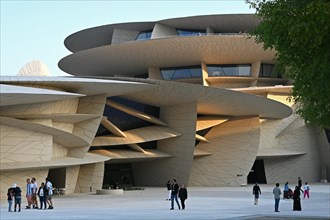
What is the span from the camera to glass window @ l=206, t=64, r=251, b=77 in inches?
2143

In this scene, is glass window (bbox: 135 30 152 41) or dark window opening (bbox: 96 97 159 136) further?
glass window (bbox: 135 30 152 41)

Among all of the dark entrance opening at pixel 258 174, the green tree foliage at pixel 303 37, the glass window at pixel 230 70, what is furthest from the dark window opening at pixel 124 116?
the green tree foliage at pixel 303 37

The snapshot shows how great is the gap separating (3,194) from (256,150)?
81.8 feet

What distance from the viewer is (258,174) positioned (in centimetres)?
5831

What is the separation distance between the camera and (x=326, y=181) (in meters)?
58.3

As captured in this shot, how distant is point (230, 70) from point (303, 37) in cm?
4503

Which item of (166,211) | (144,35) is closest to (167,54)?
(144,35)

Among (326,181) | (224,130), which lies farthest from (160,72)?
(326,181)

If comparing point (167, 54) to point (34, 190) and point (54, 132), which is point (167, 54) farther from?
point (34, 190)

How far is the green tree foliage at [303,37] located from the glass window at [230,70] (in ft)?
136

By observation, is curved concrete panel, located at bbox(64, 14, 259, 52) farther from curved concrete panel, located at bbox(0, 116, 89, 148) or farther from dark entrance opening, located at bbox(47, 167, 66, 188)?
dark entrance opening, located at bbox(47, 167, 66, 188)

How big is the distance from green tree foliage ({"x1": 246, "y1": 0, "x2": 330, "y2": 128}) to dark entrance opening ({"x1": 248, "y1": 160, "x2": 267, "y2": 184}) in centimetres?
4533

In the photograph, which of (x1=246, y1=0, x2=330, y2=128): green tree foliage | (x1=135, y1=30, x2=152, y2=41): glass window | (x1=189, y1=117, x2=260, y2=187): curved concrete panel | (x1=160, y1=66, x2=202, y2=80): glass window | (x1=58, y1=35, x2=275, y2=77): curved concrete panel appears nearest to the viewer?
(x1=246, y1=0, x2=330, y2=128): green tree foliage

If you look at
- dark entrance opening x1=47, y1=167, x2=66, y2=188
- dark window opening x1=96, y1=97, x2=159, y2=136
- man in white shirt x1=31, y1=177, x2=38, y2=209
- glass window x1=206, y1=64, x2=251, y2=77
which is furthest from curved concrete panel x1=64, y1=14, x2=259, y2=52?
man in white shirt x1=31, y1=177, x2=38, y2=209
